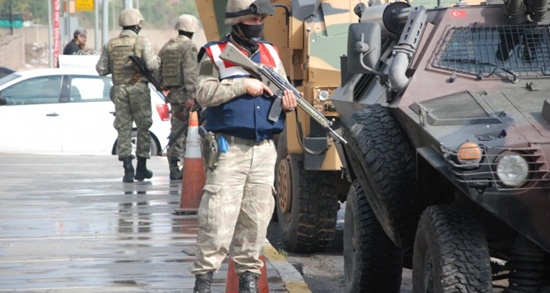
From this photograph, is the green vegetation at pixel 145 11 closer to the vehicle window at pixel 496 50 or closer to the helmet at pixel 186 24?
the helmet at pixel 186 24

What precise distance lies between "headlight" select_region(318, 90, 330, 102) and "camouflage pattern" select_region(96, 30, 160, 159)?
3989 mm

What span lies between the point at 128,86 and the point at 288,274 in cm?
616

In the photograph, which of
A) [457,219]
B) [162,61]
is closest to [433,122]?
[457,219]

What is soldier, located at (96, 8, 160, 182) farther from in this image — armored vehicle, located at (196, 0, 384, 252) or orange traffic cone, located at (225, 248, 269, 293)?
orange traffic cone, located at (225, 248, 269, 293)

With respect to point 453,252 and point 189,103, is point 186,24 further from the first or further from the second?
point 453,252

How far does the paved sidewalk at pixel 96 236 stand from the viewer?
798 centimetres

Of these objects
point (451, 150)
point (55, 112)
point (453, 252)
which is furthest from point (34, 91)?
point (453, 252)

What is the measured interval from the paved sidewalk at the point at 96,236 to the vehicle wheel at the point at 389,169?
1.09 meters

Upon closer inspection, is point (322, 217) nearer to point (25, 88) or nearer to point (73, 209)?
point (73, 209)

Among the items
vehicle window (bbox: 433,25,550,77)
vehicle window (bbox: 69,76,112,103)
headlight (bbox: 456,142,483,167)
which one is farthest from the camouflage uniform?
vehicle window (bbox: 69,76,112,103)

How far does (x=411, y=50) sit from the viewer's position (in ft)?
24.0

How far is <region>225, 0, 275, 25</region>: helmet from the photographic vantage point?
6.73 metres

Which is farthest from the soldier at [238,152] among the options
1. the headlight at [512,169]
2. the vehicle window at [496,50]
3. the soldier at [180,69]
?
the soldier at [180,69]

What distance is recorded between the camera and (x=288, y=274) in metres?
8.22
